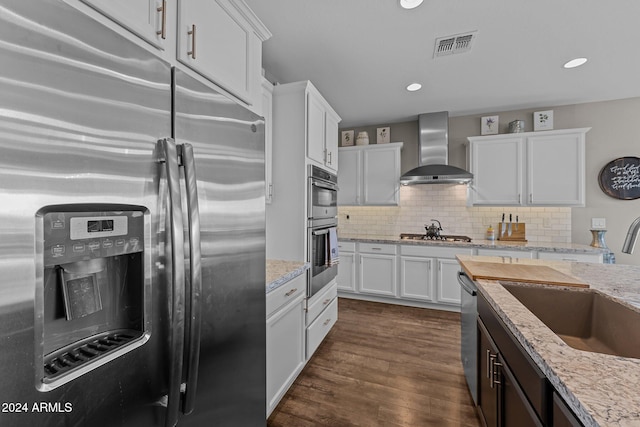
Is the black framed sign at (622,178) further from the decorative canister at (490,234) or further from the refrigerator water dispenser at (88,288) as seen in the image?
the refrigerator water dispenser at (88,288)

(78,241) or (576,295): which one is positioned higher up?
(78,241)

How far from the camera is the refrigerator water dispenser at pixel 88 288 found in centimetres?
57

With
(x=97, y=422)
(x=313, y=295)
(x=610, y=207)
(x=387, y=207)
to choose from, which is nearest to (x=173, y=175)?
(x=97, y=422)

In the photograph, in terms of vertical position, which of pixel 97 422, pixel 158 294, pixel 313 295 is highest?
pixel 158 294

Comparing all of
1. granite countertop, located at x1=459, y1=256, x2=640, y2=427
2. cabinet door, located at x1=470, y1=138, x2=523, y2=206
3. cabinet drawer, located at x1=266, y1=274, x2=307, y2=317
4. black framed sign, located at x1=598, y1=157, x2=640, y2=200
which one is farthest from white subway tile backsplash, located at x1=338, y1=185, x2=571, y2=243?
granite countertop, located at x1=459, y1=256, x2=640, y2=427

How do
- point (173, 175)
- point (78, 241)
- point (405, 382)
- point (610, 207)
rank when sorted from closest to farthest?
point (78, 241) → point (173, 175) → point (405, 382) → point (610, 207)

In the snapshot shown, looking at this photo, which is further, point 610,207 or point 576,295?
point 610,207

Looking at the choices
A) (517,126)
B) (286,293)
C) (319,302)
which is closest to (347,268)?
(319,302)

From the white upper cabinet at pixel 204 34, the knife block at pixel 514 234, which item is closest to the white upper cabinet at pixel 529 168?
the knife block at pixel 514 234

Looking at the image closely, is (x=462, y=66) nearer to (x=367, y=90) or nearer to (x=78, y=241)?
(x=367, y=90)

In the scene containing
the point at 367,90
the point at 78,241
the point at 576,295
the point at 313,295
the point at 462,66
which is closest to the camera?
the point at 78,241

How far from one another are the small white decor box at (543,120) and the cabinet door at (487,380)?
333cm

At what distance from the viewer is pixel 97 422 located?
63 cm

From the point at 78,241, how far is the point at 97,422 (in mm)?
416
